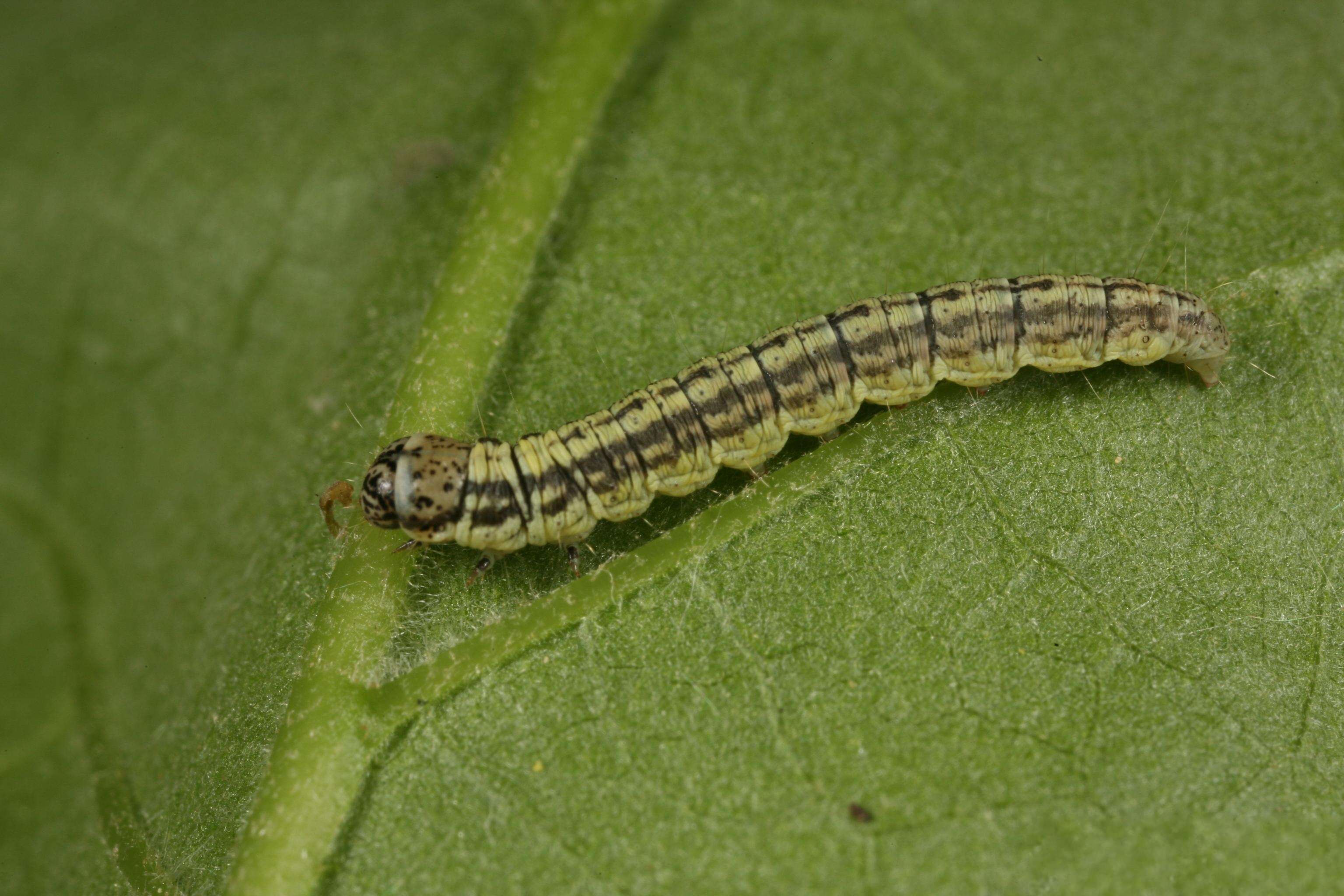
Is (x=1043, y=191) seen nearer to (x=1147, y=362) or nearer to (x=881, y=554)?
(x=1147, y=362)

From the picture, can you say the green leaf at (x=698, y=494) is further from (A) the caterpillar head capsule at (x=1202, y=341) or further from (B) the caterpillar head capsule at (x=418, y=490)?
(B) the caterpillar head capsule at (x=418, y=490)

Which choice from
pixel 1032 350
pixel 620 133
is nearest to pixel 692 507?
pixel 1032 350

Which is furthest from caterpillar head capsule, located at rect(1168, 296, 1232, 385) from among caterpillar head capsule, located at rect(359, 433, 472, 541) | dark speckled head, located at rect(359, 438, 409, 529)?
dark speckled head, located at rect(359, 438, 409, 529)

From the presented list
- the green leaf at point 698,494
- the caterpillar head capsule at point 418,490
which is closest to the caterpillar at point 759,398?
the caterpillar head capsule at point 418,490

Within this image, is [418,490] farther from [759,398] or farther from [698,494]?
[759,398]

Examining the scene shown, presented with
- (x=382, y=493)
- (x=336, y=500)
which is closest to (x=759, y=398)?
(x=382, y=493)

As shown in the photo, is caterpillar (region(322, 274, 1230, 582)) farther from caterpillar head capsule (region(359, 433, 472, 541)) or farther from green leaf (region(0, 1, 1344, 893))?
green leaf (region(0, 1, 1344, 893))
